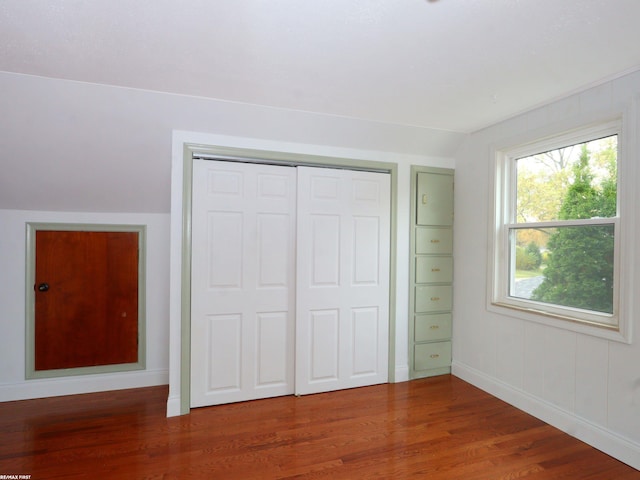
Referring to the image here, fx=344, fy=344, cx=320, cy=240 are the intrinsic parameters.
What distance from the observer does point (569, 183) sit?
8.18 feet

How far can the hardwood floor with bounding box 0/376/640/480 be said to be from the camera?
6.41ft

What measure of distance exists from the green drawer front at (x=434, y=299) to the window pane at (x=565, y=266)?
2.03 feet

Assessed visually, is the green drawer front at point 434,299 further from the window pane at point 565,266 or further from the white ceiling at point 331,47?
the white ceiling at point 331,47

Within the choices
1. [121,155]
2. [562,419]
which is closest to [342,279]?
[562,419]

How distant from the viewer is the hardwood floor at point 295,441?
1955mm

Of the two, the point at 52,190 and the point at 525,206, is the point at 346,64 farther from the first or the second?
the point at 52,190

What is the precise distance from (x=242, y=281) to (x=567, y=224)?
8.03ft

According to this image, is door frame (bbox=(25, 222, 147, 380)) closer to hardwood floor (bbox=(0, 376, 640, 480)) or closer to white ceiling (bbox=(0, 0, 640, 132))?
hardwood floor (bbox=(0, 376, 640, 480))

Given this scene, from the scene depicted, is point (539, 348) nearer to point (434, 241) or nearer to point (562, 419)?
point (562, 419)

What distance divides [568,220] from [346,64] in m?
1.90

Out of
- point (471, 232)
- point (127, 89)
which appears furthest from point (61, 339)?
point (471, 232)

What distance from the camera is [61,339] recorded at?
9.63ft

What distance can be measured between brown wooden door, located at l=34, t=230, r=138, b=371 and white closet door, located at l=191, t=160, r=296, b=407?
2.89ft

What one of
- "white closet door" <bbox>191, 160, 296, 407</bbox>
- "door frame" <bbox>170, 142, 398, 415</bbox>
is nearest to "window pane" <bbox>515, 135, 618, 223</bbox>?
"door frame" <bbox>170, 142, 398, 415</bbox>
